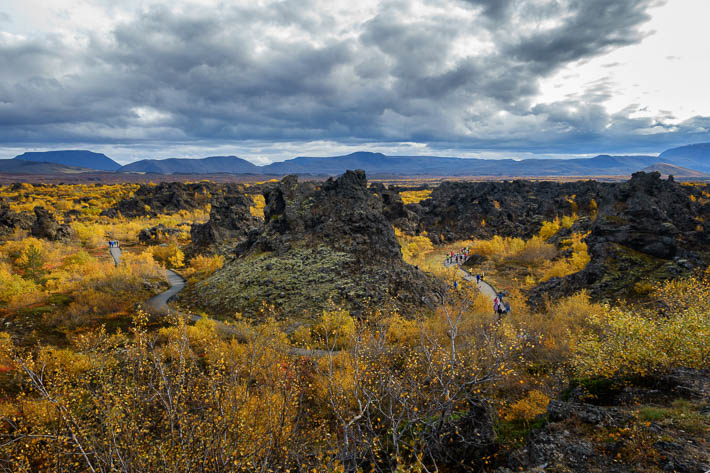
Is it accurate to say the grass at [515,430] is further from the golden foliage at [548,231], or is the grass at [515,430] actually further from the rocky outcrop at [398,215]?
the golden foliage at [548,231]

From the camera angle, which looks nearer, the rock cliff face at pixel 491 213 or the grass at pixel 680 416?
the grass at pixel 680 416

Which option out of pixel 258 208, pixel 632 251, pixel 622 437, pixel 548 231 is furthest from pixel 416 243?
pixel 258 208

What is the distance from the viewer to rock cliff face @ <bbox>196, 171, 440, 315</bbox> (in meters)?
32.3

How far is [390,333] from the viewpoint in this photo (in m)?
25.9

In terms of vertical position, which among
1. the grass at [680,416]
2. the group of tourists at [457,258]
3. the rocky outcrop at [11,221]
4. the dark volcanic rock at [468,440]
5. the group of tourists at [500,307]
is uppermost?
the rocky outcrop at [11,221]

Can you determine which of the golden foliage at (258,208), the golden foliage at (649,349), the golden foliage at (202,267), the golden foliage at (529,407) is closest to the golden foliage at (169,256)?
the golden foliage at (202,267)

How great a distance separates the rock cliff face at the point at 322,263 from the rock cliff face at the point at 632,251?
1464 centimetres

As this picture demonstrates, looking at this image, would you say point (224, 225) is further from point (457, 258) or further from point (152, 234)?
point (457, 258)

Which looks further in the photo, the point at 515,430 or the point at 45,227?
the point at 45,227

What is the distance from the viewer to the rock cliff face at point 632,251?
28922mm

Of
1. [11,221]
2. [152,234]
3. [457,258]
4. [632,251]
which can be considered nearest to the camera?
[632,251]

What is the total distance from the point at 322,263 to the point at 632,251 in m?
31.7

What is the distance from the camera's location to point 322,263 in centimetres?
3534

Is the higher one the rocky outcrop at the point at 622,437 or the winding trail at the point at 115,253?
the rocky outcrop at the point at 622,437
